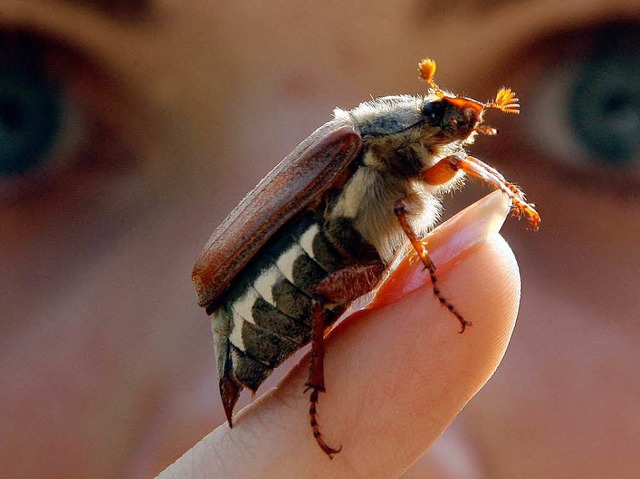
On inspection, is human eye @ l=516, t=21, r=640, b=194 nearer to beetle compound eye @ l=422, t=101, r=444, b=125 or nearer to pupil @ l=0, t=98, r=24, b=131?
beetle compound eye @ l=422, t=101, r=444, b=125

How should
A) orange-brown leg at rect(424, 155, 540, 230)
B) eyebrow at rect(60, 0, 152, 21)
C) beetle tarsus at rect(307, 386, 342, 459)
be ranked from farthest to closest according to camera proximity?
eyebrow at rect(60, 0, 152, 21) → orange-brown leg at rect(424, 155, 540, 230) → beetle tarsus at rect(307, 386, 342, 459)

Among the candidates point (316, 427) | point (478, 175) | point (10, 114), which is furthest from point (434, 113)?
point (10, 114)

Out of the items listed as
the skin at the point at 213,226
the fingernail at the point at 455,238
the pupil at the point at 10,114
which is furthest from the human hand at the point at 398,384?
the pupil at the point at 10,114

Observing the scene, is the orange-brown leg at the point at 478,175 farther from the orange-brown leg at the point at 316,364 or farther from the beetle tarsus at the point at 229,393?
the beetle tarsus at the point at 229,393

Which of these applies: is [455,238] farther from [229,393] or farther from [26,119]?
[26,119]

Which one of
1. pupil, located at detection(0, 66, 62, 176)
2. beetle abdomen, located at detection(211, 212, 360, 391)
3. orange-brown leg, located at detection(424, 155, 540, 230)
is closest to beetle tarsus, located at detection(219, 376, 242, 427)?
beetle abdomen, located at detection(211, 212, 360, 391)

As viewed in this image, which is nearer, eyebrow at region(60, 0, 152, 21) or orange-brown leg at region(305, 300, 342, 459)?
orange-brown leg at region(305, 300, 342, 459)

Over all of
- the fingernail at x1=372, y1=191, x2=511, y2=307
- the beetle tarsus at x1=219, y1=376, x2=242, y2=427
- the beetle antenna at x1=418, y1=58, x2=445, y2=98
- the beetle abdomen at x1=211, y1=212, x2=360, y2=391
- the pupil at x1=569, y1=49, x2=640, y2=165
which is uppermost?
the beetle antenna at x1=418, y1=58, x2=445, y2=98
